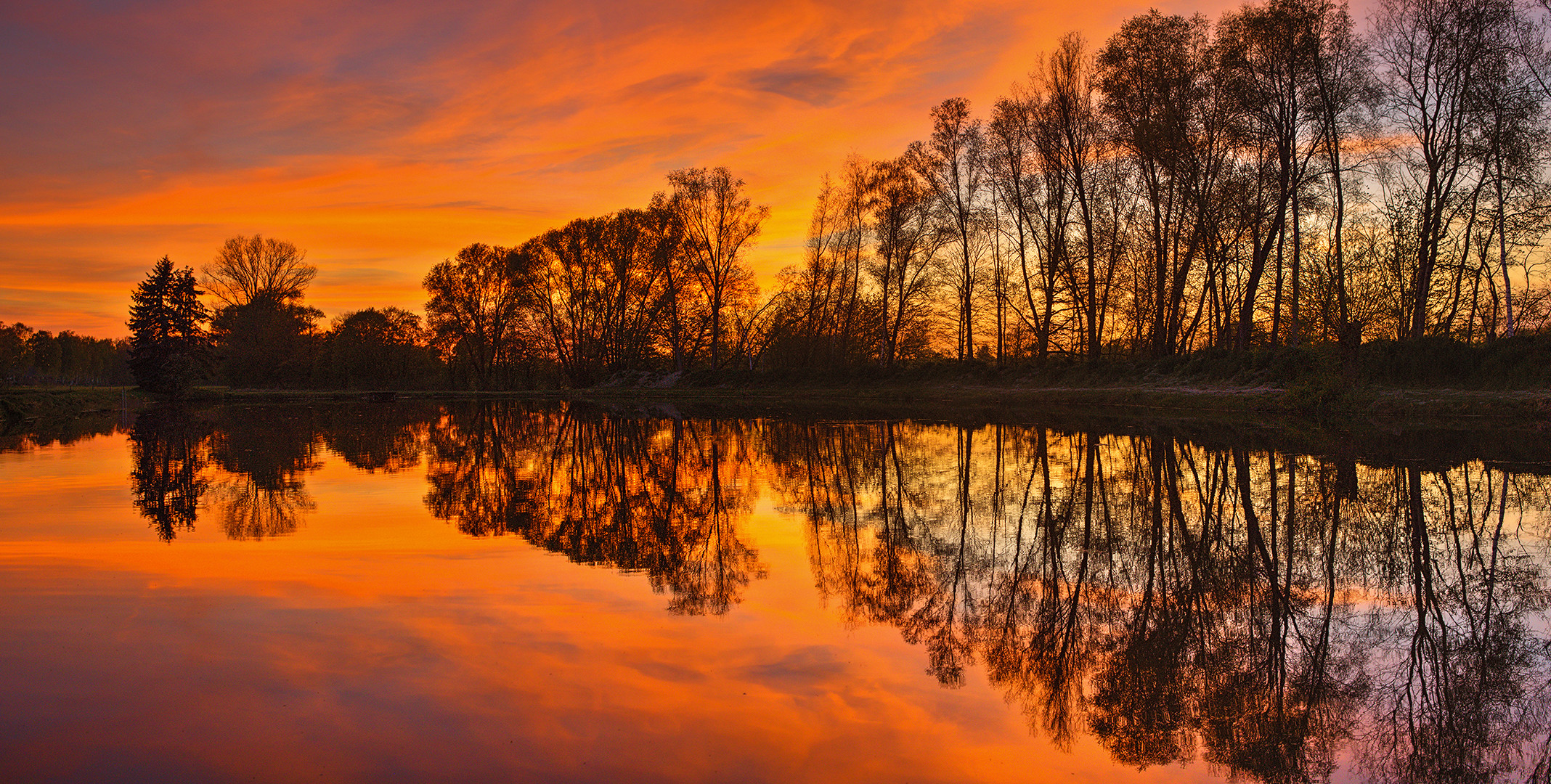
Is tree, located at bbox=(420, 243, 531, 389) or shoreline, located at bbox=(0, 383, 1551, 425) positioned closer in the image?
shoreline, located at bbox=(0, 383, 1551, 425)

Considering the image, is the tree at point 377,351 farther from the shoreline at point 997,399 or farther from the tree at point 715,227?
the tree at point 715,227

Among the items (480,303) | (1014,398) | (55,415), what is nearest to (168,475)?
(55,415)

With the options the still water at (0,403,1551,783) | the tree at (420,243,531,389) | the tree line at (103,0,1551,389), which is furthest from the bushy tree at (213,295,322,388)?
the still water at (0,403,1551,783)

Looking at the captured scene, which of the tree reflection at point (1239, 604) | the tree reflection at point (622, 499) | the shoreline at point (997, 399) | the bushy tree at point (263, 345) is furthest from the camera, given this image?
the bushy tree at point (263, 345)

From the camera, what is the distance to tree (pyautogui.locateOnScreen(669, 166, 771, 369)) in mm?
54094

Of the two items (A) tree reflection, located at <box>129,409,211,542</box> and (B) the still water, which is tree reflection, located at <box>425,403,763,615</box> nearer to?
(B) the still water

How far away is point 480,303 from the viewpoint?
72.2 meters

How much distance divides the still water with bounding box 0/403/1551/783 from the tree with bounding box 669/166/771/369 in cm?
4409

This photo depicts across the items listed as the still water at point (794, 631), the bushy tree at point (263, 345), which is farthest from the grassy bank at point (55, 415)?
the bushy tree at point (263, 345)

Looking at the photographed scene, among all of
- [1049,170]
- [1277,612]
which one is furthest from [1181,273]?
[1277,612]

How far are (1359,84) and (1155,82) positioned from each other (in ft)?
22.1

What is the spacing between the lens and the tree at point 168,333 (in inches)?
2009

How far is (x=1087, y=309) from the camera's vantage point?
3778cm

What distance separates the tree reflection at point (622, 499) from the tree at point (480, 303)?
4906 centimetres
